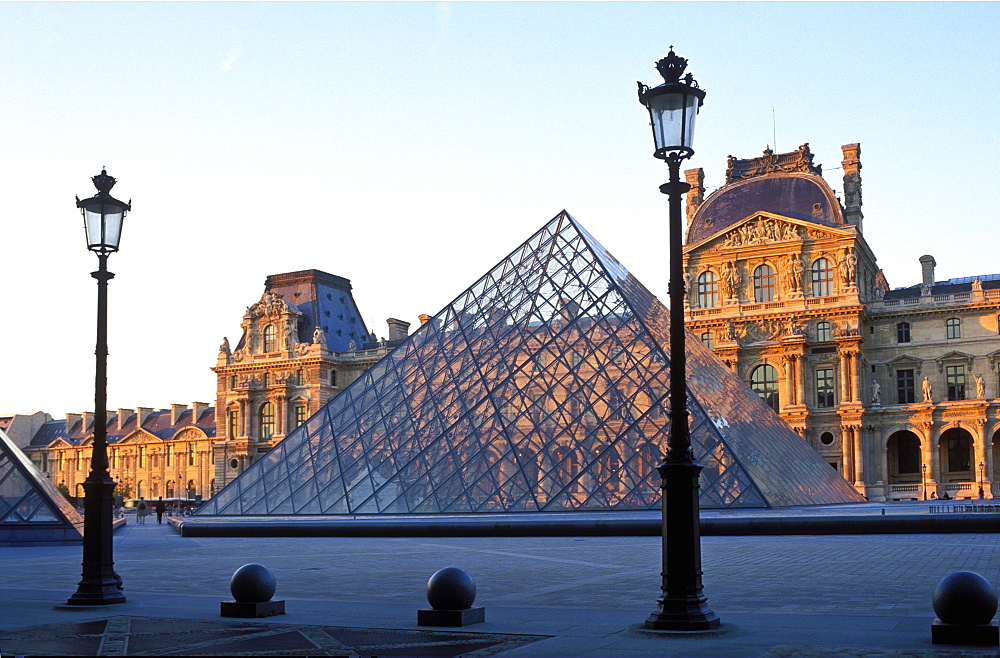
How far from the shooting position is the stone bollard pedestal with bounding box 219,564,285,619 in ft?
28.6

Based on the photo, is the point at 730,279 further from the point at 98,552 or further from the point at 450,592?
the point at 450,592

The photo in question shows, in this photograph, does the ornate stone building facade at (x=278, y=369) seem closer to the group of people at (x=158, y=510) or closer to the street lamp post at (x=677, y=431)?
the group of people at (x=158, y=510)

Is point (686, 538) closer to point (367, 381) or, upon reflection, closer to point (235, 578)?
point (235, 578)

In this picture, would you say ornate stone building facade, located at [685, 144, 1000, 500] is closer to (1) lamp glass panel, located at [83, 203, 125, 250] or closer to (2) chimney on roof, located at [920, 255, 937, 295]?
(2) chimney on roof, located at [920, 255, 937, 295]

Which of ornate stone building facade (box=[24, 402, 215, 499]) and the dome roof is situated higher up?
the dome roof

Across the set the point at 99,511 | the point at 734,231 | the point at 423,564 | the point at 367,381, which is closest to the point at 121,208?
the point at 99,511

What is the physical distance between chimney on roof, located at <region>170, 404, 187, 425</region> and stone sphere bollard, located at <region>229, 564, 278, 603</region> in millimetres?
90009

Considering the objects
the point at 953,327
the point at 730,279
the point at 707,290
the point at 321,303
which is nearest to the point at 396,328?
the point at 321,303

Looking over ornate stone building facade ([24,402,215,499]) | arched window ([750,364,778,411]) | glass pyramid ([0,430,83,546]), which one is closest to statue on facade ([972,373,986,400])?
arched window ([750,364,778,411])

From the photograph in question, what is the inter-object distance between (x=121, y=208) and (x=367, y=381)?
20504 millimetres

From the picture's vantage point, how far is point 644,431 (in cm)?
2538

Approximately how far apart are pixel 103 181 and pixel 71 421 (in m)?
Result: 99.5

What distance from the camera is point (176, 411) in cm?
9594

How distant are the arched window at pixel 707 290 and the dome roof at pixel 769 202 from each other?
1960 mm
